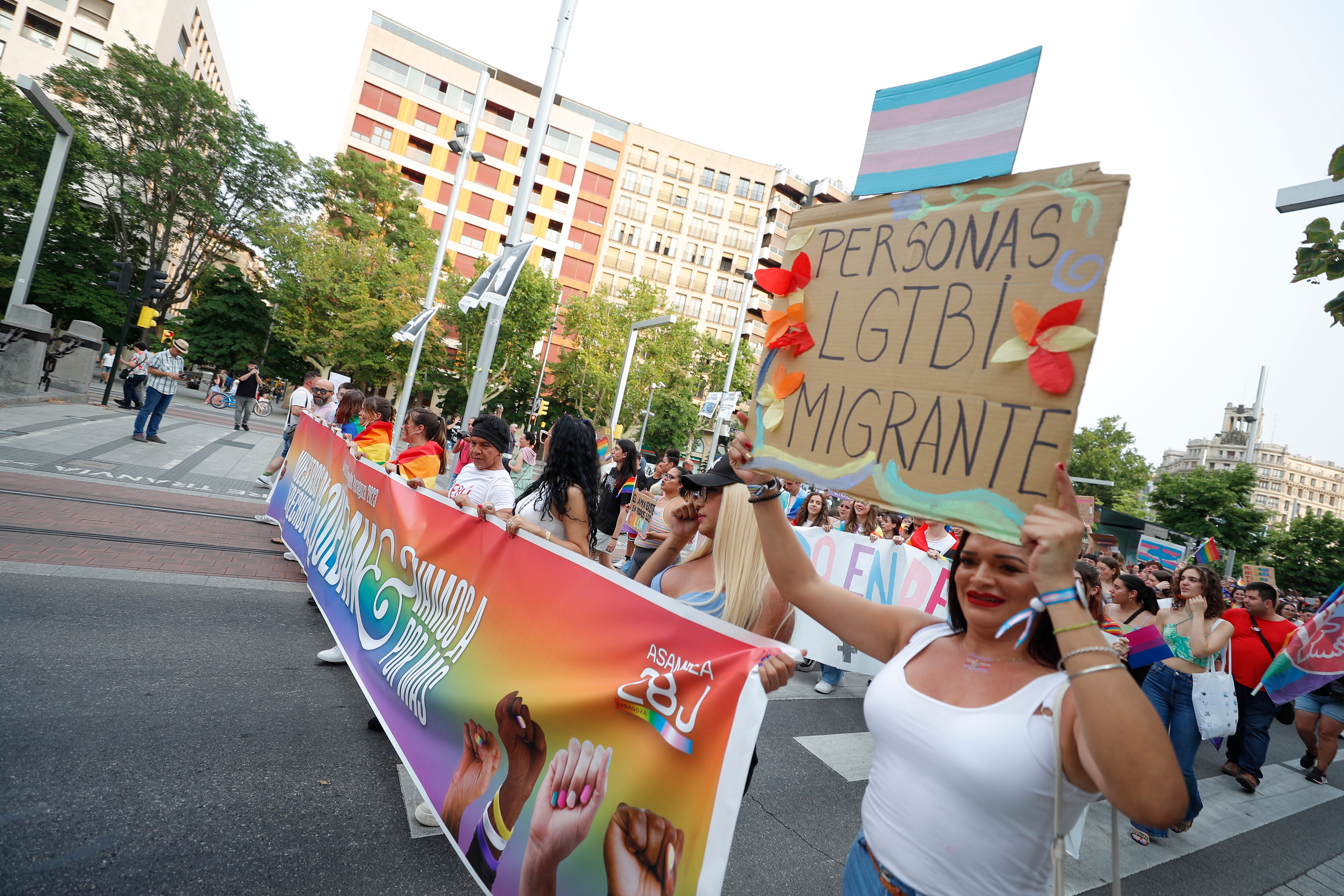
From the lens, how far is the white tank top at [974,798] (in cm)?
139

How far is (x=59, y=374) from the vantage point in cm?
1783

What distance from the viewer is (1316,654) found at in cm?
469

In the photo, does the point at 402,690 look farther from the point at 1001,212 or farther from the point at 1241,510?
the point at 1241,510

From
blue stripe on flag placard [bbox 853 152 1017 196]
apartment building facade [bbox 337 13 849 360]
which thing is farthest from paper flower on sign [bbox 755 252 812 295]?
apartment building facade [bbox 337 13 849 360]

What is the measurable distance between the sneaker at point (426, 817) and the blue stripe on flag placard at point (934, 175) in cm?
301

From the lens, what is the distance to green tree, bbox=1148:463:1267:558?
124 feet

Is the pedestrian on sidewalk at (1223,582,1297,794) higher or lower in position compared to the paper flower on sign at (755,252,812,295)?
lower

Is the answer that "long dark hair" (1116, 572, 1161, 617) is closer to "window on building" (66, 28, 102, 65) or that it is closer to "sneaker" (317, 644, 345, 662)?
"sneaker" (317, 644, 345, 662)

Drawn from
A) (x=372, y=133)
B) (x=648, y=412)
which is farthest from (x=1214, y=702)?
(x=372, y=133)

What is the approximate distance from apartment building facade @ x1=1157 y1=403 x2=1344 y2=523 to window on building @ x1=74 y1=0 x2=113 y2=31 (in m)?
166

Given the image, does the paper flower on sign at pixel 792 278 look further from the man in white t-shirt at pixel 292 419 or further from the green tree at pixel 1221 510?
the green tree at pixel 1221 510

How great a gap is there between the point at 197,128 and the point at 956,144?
1501 inches

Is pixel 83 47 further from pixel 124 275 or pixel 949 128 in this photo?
pixel 949 128

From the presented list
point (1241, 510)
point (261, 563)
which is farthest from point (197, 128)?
point (1241, 510)
